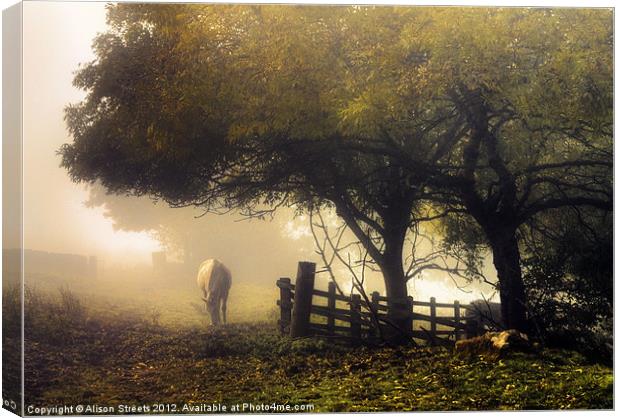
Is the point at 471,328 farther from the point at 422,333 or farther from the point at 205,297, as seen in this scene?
the point at 205,297

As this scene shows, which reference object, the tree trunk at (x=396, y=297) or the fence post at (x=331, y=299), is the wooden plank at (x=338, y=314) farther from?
the tree trunk at (x=396, y=297)

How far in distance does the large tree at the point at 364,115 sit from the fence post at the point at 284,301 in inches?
37.6

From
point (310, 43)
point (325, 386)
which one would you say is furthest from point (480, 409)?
point (310, 43)

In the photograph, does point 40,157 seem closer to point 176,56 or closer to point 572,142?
point 176,56

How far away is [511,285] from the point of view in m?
10.5

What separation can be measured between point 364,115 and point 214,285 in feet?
8.96

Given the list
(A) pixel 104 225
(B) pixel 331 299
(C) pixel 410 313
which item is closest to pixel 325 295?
(B) pixel 331 299

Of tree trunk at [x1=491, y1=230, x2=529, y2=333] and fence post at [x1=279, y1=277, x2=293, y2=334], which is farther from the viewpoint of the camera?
tree trunk at [x1=491, y1=230, x2=529, y2=333]

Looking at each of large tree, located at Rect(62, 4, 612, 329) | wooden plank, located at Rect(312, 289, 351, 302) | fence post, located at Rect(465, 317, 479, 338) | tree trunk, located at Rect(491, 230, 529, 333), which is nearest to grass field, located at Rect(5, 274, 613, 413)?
fence post, located at Rect(465, 317, 479, 338)

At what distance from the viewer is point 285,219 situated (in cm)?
1017

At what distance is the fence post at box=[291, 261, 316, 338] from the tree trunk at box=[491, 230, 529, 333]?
7.72 feet

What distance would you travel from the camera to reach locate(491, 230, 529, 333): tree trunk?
1043 cm

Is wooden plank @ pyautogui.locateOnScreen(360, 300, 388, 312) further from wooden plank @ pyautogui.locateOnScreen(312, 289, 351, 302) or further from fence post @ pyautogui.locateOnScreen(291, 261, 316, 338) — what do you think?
fence post @ pyautogui.locateOnScreen(291, 261, 316, 338)

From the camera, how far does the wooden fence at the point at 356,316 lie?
1034 centimetres
